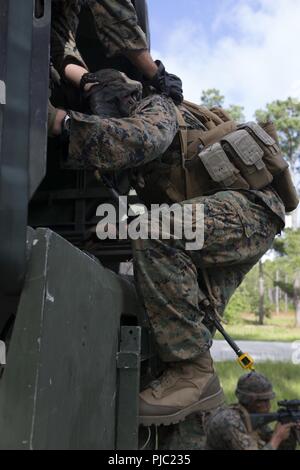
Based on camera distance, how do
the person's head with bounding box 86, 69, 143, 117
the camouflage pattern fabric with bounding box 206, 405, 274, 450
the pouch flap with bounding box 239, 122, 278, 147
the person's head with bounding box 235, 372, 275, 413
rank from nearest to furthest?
the camouflage pattern fabric with bounding box 206, 405, 274, 450 → the person's head with bounding box 235, 372, 275, 413 → the person's head with bounding box 86, 69, 143, 117 → the pouch flap with bounding box 239, 122, 278, 147

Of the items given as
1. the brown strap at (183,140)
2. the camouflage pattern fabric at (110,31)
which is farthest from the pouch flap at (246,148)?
the camouflage pattern fabric at (110,31)

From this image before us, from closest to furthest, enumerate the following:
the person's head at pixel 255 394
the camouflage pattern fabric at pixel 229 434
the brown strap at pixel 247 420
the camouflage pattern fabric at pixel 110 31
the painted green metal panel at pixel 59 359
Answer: the painted green metal panel at pixel 59 359
the camouflage pattern fabric at pixel 229 434
the brown strap at pixel 247 420
the person's head at pixel 255 394
the camouflage pattern fabric at pixel 110 31

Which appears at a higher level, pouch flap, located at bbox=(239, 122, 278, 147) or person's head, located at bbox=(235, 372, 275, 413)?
pouch flap, located at bbox=(239, 122, 278, 147)

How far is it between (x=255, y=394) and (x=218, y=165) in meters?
0.88

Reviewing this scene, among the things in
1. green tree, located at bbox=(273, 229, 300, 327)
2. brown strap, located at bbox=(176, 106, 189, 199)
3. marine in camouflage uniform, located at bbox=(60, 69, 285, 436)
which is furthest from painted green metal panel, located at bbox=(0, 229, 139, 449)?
green tree, located at bbox=(273, 229, 300, 327)

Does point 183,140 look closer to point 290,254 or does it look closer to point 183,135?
point 183,135

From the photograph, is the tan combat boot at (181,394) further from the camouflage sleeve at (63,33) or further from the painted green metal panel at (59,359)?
the camouflage sleeve at (63,33)

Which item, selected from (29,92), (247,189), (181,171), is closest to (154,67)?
(181,171)

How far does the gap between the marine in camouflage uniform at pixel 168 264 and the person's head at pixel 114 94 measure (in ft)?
0.16

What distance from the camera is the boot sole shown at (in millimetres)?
1749

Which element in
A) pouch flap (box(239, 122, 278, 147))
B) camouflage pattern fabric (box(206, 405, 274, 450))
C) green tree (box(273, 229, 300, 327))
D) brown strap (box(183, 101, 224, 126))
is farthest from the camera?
green tree (box(273, 229, 300, 327))

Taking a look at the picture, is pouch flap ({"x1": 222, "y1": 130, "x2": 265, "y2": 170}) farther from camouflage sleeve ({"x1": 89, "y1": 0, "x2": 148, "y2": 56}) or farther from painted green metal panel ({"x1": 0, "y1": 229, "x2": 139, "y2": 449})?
painted green metal panel ({"x1": 0, "y1": 229, "x2": 139, "y2": 449})

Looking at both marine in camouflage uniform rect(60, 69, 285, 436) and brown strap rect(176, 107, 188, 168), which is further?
brown strap rect(176, 107, 188, 168)

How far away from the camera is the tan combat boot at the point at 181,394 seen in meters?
1.77
